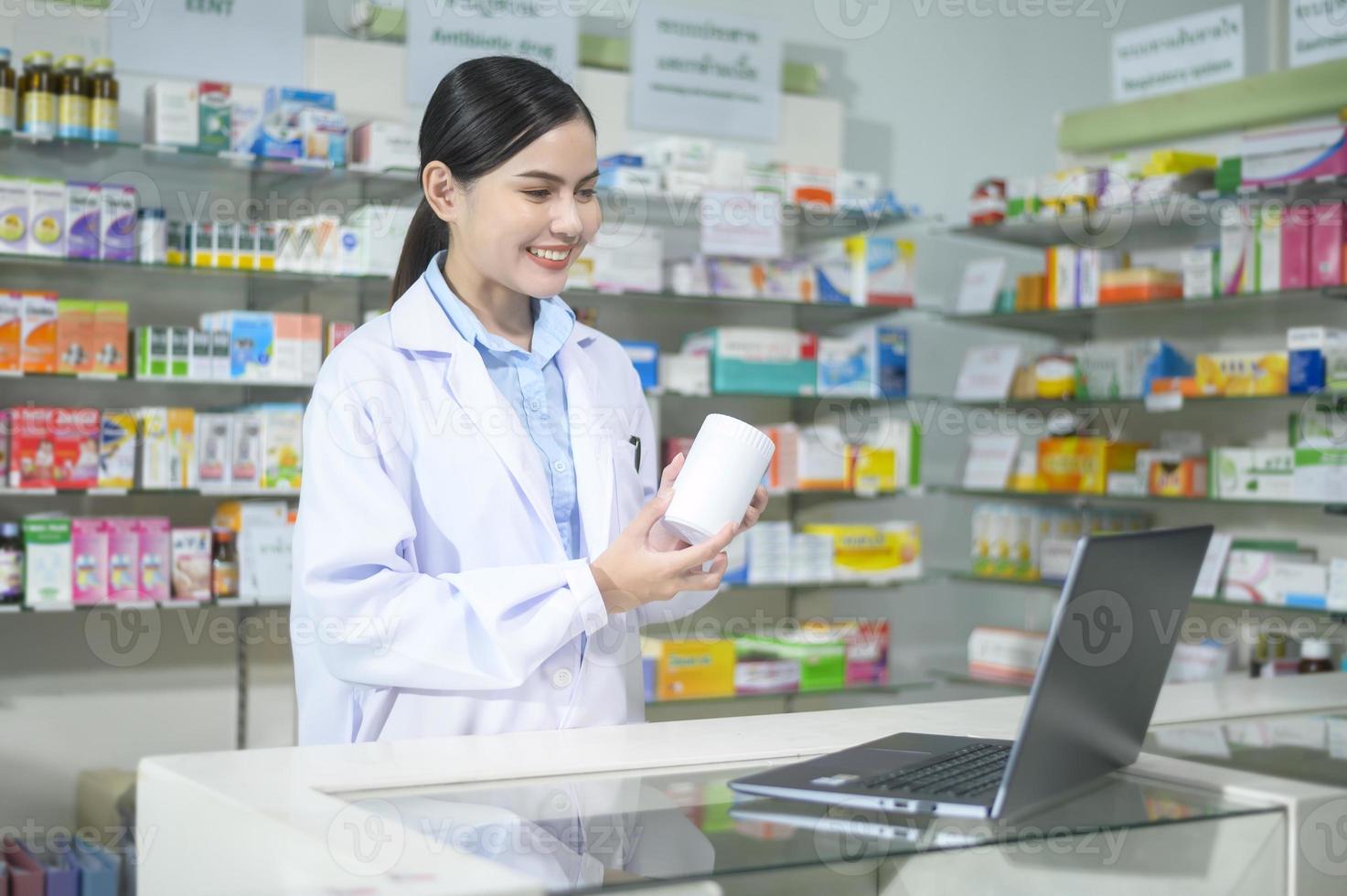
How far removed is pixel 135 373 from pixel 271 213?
2.38 feet

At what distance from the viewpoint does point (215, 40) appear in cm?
446

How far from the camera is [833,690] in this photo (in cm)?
500

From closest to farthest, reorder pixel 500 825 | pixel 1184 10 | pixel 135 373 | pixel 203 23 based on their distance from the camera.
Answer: pixel 500 825
pixel 135 373
pixel 203 23
pixel 1184 10

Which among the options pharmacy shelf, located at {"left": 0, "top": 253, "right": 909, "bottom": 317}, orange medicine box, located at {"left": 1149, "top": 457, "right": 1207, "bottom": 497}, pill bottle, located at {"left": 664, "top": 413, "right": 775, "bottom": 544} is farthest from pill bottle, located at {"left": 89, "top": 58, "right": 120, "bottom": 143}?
orange medicine box, located at {"left": 1149, "top": 457, "right": 1207, "bottom": 497}

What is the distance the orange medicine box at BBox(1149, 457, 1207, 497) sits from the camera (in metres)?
4.72

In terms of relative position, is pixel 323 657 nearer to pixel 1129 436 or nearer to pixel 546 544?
pixel 546 544

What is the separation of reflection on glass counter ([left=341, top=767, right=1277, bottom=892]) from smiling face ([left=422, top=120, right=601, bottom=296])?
0.87 m

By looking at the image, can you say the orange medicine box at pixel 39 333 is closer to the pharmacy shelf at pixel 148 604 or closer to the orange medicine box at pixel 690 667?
the pharmacy shelf at pixel 148 604

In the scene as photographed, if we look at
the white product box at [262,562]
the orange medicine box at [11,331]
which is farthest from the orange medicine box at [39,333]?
the white product box at [262,562]

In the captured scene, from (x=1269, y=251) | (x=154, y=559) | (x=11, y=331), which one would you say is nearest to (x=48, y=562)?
(x=154, y=559)

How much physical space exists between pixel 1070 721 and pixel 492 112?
3.93 ft

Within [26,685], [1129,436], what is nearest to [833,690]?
[1129,436]

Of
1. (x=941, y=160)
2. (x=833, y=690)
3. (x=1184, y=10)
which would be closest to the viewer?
(x=833, y=690)

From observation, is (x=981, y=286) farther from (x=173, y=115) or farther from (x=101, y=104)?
(x=101, y=104)
